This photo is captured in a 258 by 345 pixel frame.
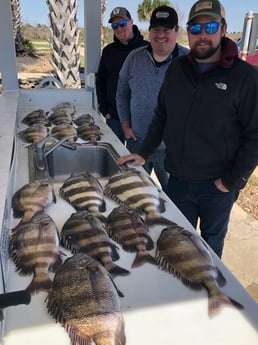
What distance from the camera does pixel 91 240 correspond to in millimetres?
1269

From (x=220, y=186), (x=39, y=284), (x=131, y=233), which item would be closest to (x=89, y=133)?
(x=220, y=186)

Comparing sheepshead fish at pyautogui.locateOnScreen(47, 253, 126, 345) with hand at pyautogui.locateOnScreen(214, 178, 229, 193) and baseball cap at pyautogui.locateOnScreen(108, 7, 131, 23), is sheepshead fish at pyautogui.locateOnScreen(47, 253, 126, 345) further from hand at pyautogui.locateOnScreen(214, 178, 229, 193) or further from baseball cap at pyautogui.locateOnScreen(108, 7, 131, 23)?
baseball cap at pyautogui.locateOnScreen(108, 7, 131, 23)

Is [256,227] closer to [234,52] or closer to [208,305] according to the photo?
[234,52]

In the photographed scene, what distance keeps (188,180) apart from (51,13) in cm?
644

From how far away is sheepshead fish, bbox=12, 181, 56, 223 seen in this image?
59.2 inches

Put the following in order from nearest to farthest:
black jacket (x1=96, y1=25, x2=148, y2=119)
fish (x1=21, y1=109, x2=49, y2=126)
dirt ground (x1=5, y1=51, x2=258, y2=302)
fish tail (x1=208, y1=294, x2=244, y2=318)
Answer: fish tail (x1=208, y1=294, x2=244, y2=318) < fish (x1=21, y1=109, x2=49, y2=126) < dirt ground (x1=5, y1=51, x2=258, y2=302) < black jacket (x1=96, y1=25, x2=148, y2=119)

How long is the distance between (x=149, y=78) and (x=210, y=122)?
114 cm

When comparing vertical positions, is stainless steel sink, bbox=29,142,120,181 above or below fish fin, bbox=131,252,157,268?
below

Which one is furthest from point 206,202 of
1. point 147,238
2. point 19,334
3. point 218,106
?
point 19,334

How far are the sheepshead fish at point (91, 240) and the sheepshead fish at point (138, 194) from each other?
0.25m

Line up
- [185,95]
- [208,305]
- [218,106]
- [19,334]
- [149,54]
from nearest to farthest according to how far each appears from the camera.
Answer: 1. [19,334]
2. [208,305]
3. [218,106]
4. [185,95]
5. [149,54]

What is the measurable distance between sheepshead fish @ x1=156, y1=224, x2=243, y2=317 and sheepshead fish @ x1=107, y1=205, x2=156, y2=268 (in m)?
0.05

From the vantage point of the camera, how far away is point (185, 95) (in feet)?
6.33

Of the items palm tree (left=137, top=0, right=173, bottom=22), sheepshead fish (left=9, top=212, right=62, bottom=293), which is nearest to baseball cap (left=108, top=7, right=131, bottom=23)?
sheepshead fish (left=9, top=212, right=62, bottom=293)
